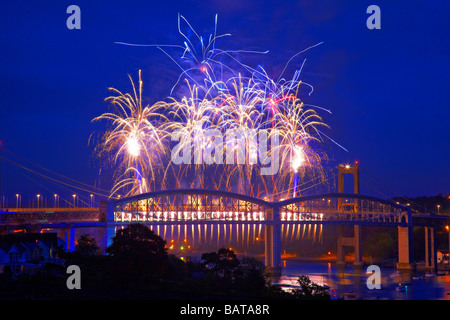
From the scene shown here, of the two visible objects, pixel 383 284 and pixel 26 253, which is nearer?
pixel 26 253

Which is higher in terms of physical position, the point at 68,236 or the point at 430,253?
the point at 68,236

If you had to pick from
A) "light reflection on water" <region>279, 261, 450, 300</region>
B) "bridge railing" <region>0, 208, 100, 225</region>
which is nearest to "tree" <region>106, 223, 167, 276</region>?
"light reflection on water" <region>279, 261, 450, 300</region>

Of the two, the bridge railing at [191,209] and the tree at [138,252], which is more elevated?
the bridge railing at [191,209]

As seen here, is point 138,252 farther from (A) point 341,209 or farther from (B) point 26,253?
(A) point 341,209

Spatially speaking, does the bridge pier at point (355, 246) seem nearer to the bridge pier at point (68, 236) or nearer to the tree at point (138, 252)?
the bridge pier at point (68, 236)

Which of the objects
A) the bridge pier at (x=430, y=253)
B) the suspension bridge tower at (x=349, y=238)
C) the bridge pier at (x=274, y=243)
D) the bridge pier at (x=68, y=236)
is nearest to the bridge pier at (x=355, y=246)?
the suspension bridge tower at (x=349, y=238)

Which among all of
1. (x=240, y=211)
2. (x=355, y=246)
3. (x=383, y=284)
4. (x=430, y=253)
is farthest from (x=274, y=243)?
(x=430, y=253)

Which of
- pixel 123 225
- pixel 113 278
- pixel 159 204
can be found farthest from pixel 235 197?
pixel 113 278
